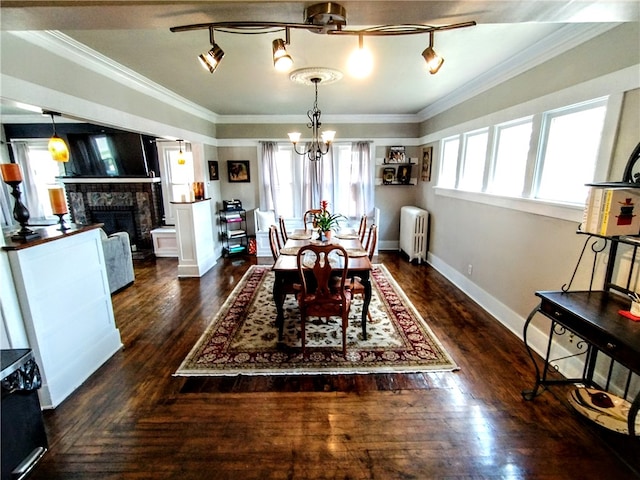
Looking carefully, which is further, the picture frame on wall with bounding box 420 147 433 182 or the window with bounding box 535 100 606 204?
the picture frame on wall with bounding box 420 147 433 182

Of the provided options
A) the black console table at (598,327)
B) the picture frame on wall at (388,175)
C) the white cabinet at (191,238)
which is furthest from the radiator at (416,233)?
the white cabinet at (191,238)

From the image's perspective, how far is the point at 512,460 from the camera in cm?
161

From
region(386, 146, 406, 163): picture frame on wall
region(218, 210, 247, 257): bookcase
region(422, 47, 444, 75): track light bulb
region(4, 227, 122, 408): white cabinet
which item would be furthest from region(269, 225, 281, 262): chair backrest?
region(386, 146, 406, 163): picture frame on wall

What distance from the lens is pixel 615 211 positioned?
170cm

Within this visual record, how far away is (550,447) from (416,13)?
8.16 feet

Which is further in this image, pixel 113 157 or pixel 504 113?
pixel 113 157

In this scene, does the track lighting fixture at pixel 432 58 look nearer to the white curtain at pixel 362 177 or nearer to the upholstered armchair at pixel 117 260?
the white curtain at pixel 362 177

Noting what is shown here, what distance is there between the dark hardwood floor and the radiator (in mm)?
2598

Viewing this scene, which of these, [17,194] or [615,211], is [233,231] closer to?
[17,194]

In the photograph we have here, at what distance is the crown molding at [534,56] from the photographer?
2.07 metres

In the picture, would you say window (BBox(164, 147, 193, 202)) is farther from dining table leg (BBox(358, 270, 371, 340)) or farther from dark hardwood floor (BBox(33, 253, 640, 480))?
dining table leg (BBox(358, 270, 371, 340))

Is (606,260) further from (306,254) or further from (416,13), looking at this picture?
(306,254)

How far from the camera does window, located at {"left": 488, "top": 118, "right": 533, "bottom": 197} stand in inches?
116

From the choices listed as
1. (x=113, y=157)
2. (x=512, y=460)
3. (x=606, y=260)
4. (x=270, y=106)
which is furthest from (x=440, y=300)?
(x=113, y=157)
